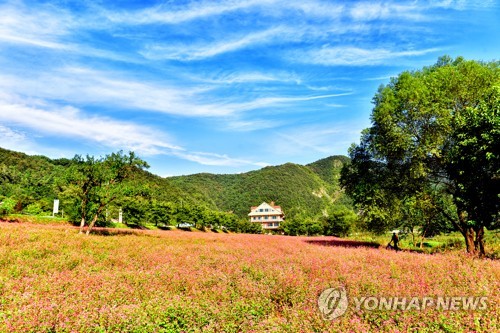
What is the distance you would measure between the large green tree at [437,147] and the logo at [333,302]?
11773 mm

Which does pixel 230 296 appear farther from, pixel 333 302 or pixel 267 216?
pixel 267 216

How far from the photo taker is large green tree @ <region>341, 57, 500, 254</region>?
569 inches

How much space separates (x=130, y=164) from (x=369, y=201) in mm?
19669

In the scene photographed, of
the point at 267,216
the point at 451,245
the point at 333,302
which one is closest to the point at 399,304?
the point at 333,302

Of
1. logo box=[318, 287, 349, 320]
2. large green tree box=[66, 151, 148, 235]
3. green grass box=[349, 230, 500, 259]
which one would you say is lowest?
green grass box=[349, 230, 500, 259]

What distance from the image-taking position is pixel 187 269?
843cm

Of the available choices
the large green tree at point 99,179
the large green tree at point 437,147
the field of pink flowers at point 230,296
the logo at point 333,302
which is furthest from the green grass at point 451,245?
the large green tree at point 99,179

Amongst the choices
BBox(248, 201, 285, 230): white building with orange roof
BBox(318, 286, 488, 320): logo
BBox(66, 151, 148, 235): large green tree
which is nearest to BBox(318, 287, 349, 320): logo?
BBox(318, 286, 488, 320): logo

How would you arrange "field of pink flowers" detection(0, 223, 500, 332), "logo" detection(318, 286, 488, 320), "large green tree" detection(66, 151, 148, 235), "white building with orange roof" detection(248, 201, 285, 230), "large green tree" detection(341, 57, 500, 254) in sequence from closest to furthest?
"field of pink flowers" detection(0, 223, 500, 332), "logo" detection(318, 286, 488, 320), "large green tree" detection(341, 57, 500, 254), "large green tree" detection(66, 151, 148, 235), "white building with orange roof" detection(248, 201, 285, 230)

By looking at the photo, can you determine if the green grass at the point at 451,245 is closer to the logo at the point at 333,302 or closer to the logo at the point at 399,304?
the logo at the point at 399,304

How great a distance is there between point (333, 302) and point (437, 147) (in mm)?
17429

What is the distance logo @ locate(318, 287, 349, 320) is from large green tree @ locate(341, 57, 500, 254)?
1177 cm

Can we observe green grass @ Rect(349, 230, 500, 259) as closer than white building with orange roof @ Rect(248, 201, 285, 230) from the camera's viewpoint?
Yes

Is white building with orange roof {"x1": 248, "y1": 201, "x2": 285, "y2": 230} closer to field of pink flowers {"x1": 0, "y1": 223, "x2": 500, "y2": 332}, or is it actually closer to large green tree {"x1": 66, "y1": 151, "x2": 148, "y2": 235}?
large green tree {"x1": 66, "y1": 151, "x2": 148, "y2": 235}
